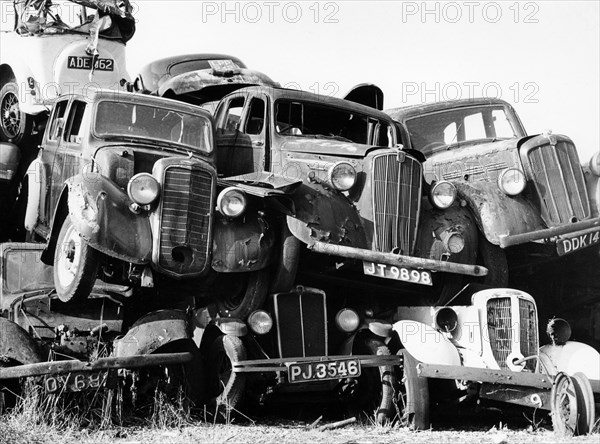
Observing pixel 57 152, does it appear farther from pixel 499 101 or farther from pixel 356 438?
pixel 499 101

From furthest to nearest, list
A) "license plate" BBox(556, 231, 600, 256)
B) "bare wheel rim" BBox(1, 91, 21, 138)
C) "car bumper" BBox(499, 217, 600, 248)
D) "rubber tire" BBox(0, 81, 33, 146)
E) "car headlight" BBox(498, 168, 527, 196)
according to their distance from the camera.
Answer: "bare wheel rim" BBox(1, 91, 21, 138)
"rubber tire" BBox(0, 81, 33, 146)
"car headlight" BBox(498, 168, 527, 196)
"license plate" BBox(556, 231, 600, 256)
"car bumper" BBox(499, 217, 600, 248)

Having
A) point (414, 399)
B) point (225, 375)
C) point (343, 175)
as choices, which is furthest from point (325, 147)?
point (414, 399)

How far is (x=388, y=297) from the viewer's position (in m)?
9.65

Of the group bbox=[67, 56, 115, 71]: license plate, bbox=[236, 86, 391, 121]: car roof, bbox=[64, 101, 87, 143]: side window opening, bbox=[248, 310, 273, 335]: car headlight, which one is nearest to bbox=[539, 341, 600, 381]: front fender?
bbox=[248, 310, 273, 335]: car headlight

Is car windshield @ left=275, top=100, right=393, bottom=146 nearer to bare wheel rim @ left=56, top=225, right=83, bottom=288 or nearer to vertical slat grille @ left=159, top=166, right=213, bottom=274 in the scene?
vertical slat grille @ left=159, top=166, right=213, bottom=274

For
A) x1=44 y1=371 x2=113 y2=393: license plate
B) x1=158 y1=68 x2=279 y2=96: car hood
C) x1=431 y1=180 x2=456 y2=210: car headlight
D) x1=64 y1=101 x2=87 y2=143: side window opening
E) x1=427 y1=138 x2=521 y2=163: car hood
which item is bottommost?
x1=44 y1=371 x2=113 y2=393: license plate

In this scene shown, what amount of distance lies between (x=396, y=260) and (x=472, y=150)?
2520mm

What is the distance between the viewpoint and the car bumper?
9508mm

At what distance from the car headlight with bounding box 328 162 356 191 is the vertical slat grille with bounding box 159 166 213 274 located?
1316 millimetres

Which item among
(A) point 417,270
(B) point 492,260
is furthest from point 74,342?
(B) point 492,260

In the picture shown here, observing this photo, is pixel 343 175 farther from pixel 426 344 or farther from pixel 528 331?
pixel 528 331

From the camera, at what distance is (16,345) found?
767 centimetres

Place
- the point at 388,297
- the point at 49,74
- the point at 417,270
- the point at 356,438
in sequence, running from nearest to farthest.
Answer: the point at 356,438 < the point at 417,270 < the point at 388,297 < the point at 49,74

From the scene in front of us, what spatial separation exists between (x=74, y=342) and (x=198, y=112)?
2991 mm
